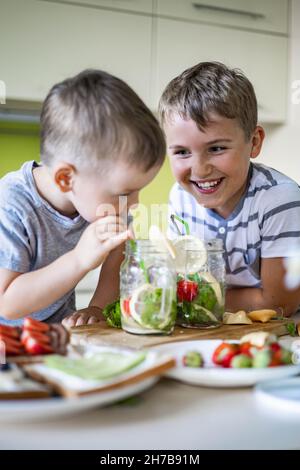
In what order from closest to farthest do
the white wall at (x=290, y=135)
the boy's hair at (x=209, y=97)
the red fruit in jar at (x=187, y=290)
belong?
the red fruit in jar at (x=187, y=290)
the boy's hair at (x=209, y=97)
the white wall at (x=290, y=135)

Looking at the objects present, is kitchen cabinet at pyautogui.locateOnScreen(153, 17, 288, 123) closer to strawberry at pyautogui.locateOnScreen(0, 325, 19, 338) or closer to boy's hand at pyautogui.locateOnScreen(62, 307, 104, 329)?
boy's hand at pyautogui.locateOnScreen(62, 307, 104, 329)

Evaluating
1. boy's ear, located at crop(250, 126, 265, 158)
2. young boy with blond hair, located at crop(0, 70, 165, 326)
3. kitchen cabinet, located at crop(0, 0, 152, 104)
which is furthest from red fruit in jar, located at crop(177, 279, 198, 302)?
kitchen cabinet, located at crop(0, 0, 152, 104)

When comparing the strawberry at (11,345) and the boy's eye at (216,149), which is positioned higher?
the boy's eye at (216,149)

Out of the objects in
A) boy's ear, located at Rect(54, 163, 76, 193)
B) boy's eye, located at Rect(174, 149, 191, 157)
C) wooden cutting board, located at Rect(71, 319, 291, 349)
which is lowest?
wooden cutting board, located at Rect(71, 319, 291, 349)

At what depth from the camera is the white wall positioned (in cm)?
246

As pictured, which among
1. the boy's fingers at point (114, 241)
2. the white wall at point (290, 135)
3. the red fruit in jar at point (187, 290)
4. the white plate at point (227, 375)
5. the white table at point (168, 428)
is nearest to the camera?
the white table at point (168, 428)

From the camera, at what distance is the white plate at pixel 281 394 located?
563 mm

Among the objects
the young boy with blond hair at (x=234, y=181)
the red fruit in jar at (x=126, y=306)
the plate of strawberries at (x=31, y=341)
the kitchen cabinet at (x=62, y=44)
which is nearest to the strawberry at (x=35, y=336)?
the plate of strawberries at (x=31, y=341)

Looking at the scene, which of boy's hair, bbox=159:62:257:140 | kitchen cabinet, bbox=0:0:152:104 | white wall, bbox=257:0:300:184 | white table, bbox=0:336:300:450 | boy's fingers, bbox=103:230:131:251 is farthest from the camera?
white wall, bbox=257:0:300:184

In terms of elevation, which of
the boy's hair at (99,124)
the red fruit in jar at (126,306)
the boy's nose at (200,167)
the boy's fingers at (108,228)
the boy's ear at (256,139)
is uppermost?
the boy's ear at (256,139)

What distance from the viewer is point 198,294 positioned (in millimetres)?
926

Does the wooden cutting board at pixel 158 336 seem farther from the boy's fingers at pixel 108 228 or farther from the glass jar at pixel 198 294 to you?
the boy's fingers at pixel 108 228

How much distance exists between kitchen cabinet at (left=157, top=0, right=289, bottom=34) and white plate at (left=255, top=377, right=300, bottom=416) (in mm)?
1839

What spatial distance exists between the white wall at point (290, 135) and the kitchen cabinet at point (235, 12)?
0.16 feet
